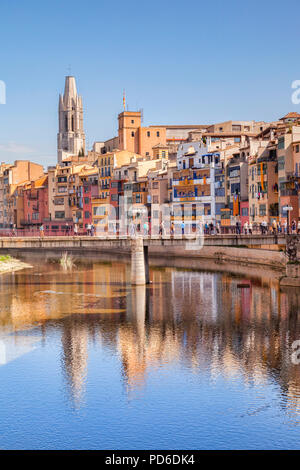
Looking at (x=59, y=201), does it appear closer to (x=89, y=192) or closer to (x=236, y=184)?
(x=89, y=192)

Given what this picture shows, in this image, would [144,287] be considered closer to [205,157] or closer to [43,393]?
[43,393]

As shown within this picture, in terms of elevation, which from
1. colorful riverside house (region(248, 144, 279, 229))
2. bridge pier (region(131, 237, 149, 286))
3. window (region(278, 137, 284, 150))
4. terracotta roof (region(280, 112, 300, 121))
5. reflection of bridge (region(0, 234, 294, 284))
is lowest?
bridge pier (region(131, 237, 149, 286))

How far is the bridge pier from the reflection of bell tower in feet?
54.7

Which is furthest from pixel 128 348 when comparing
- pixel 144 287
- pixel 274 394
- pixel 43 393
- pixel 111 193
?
pixel 111 193

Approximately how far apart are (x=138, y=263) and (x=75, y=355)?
991 inches

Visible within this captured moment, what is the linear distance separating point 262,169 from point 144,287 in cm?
2884

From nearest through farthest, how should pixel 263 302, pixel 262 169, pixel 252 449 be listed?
pixel 252 449, pixel 263 302, pixel 262 169

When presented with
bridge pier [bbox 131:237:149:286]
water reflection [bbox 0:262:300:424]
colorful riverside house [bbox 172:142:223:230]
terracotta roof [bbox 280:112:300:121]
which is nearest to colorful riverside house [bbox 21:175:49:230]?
colorful riverside house [bbox 172:142:223:230]

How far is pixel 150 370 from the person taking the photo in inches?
1230

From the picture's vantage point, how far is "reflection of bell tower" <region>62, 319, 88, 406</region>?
95.3ft

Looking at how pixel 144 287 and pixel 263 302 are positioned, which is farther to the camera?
pixel 144 287

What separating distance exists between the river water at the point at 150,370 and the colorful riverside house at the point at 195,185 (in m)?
43.2

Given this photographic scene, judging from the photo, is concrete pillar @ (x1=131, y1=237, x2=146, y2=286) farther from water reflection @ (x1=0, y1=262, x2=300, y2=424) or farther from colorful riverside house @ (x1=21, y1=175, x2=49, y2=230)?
colorful riverside house @ (x1=21, y1=175, x2=49, y2=230)

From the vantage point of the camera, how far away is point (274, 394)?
27375mm
